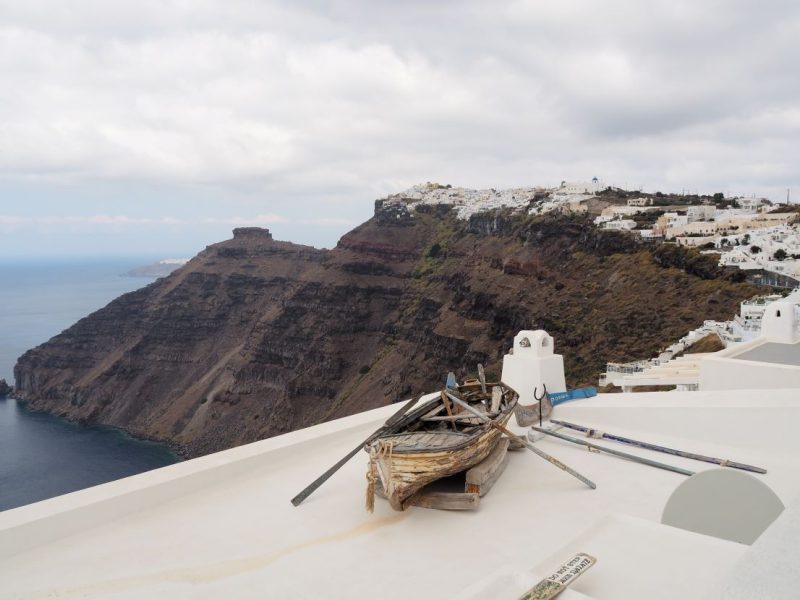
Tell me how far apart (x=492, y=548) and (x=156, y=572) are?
2.30 meters

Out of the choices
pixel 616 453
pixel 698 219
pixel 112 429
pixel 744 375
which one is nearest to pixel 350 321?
pixel 112 429

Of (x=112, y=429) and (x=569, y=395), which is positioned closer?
(x=569, y=395)

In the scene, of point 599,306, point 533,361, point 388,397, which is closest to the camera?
point 533,361

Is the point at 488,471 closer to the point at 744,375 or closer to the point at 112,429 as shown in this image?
the point at 744,375

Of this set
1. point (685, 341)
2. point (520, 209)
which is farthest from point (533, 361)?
point (520, 209)

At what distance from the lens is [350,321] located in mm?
68875

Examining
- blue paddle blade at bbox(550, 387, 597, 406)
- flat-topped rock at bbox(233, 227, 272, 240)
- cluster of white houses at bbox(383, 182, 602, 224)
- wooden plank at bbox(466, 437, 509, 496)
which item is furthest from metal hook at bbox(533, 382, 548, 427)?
flat-topped rock at bbox(233, 227, 272, 240)

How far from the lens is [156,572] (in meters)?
4.07

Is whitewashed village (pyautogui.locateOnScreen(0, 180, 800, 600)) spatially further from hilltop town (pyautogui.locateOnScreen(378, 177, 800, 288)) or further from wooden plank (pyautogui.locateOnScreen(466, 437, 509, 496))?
hilltop town (pyautogui.locateOnScreen(378, 177, 800, 288))

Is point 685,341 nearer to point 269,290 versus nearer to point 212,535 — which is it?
point 212,535

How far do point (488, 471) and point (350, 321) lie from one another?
6381 cm

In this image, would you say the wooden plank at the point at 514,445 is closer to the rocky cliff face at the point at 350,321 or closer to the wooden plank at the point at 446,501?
the wooden plank at the point at 446,501

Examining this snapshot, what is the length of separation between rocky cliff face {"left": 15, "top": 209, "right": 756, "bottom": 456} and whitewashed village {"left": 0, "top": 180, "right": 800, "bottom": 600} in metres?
29.6

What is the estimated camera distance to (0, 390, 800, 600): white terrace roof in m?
3.65
